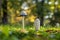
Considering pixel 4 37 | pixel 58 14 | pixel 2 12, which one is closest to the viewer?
pixel 4 37

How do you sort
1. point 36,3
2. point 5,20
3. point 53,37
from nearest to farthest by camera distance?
point 53,37 < point 5,20 < point 36,3

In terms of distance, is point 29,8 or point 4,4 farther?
point 29,8

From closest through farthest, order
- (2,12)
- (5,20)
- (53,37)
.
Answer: (53,37) < (5,20) < (2,12)

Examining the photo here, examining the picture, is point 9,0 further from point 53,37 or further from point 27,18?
point 53,37

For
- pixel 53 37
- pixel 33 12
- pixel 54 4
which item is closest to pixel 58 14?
pixel 54 4

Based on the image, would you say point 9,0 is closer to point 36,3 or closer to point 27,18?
point 36,3

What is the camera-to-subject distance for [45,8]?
21422 mm

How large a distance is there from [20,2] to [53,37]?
20339 mm

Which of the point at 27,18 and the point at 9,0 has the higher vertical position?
the point at 9,0

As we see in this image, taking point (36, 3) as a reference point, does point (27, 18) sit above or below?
below

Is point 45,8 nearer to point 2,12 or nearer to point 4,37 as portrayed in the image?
point 2,12

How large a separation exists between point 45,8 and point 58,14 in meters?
3.83

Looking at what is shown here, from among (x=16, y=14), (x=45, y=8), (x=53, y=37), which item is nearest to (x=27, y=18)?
(x=16, y=14)

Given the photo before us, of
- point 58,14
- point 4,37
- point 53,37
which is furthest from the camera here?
point 58,14
